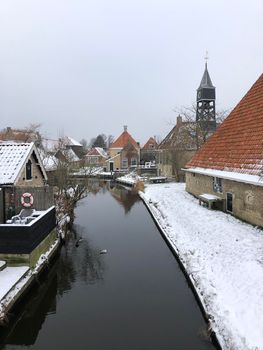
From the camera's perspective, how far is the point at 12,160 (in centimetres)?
1538

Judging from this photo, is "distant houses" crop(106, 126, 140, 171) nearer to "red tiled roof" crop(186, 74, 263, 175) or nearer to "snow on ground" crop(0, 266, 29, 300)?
"red tiled roof" crop(186, 74, 263, 175)

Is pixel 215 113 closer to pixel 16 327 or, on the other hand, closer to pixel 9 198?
pixel 9 198

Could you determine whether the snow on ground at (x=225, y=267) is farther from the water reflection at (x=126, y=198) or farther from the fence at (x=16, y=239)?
the water reflection at (x=126, y=198)

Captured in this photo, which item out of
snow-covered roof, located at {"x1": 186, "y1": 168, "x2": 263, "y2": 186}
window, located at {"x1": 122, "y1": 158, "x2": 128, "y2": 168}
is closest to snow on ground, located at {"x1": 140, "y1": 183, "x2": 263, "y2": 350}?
snow-covered roof, located at {"x1": 186, "y1": 168, "x2": 263, "y2": 186}

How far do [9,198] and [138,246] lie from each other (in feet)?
19.7

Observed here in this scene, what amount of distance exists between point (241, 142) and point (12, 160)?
11.2 metres

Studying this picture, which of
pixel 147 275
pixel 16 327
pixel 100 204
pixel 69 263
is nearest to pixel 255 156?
pixel 147 275

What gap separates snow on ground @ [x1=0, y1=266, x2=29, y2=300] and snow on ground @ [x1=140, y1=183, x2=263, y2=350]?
508 centimetres

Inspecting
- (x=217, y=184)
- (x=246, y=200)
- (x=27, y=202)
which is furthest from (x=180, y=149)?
(x=27, y=202)

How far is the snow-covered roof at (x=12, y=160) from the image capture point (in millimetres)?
14312

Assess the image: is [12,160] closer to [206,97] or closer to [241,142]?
[241,142]

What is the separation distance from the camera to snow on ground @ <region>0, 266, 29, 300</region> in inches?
343

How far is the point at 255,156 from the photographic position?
14.2 m

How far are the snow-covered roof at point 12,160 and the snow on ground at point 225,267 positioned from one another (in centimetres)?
737
